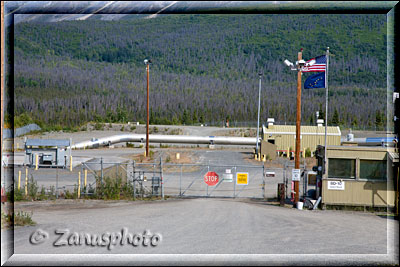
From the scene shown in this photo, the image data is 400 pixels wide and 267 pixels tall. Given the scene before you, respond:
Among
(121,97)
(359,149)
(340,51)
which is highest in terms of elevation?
(340,51)

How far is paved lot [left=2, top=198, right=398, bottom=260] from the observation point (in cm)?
1088

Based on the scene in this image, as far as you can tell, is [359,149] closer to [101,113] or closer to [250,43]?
[101,113]

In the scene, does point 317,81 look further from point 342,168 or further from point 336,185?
point 336,185

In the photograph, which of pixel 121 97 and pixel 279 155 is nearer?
pixel 279 155

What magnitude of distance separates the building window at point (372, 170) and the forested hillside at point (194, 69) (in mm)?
55891

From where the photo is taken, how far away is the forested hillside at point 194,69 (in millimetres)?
92062

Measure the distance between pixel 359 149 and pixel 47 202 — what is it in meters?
13.9

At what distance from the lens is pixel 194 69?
14100cm

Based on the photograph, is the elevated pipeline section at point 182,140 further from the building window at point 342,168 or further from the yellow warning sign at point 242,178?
the building window at point 342,168

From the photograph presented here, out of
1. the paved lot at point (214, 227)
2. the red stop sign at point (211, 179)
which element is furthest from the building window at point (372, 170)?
the red stop sign at point (211, 179)

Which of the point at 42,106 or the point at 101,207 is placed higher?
the point at 42,106

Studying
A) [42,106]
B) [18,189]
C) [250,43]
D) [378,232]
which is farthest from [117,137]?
[250,43]

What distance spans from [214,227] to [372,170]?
29.7 feet

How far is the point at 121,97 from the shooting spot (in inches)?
4048
